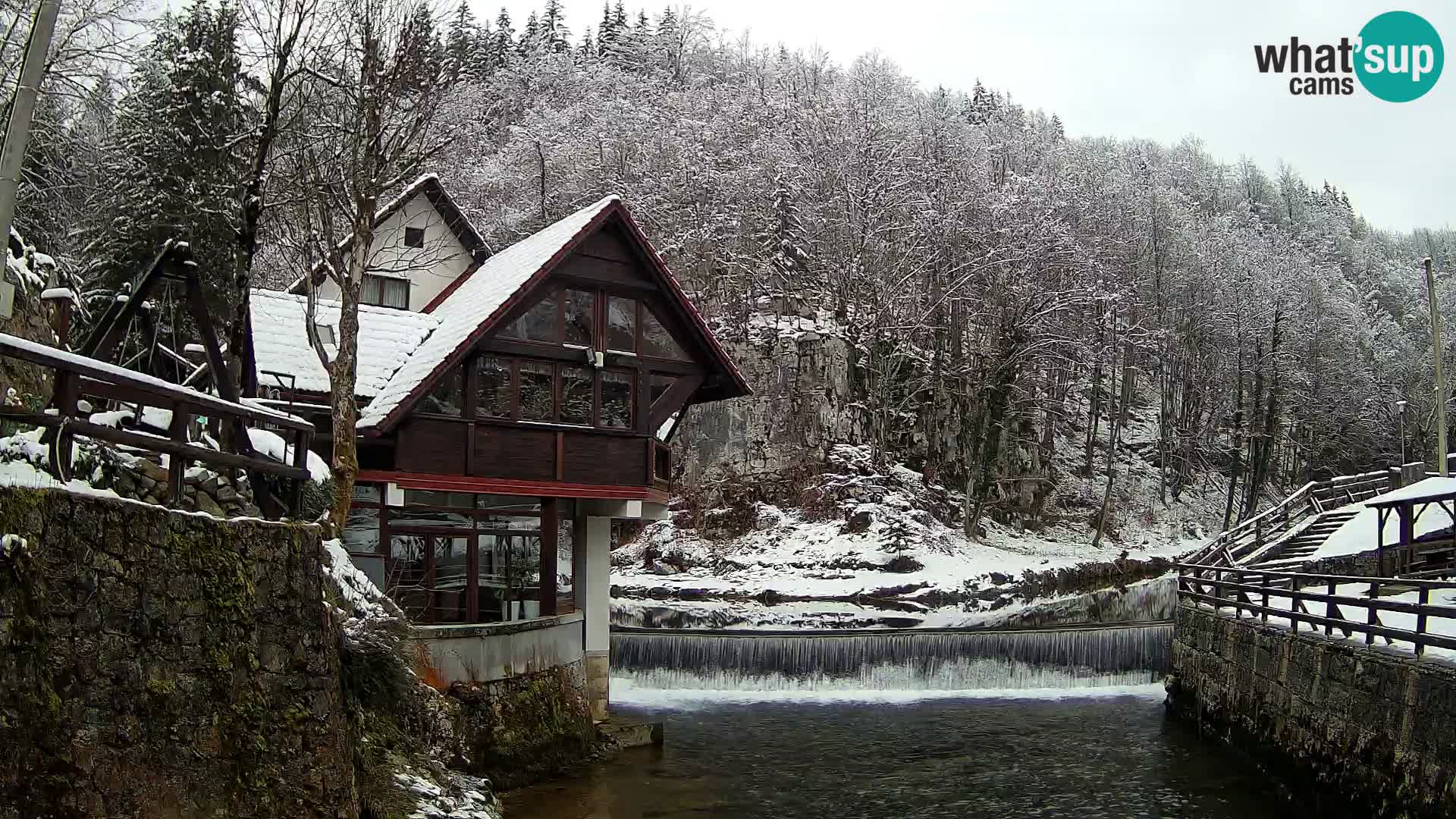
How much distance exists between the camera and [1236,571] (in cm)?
2333

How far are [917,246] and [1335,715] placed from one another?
31.2 m

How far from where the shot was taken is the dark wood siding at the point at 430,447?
19.0 m

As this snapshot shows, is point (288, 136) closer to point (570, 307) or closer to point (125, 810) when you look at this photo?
point (570, 307)

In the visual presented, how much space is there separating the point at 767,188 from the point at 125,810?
42.0 metres

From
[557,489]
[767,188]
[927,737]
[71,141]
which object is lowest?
[927,737]

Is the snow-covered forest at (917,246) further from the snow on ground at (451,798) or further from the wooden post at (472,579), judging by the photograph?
the snow on ground at (451,798)

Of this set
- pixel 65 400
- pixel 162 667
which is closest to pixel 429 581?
pixel 162 667

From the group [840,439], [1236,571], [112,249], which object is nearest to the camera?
[1236,571]

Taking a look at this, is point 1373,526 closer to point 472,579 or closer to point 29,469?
point 472,579

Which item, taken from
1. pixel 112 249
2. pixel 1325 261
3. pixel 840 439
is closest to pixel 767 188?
pixel 840 439

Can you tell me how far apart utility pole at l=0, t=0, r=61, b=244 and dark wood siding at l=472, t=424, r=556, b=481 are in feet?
32.0

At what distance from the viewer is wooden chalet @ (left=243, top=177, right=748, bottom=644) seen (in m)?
Result: 19.3

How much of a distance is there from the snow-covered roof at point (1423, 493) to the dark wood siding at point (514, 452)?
16524 mm

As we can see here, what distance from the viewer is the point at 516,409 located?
2009 centimetres
